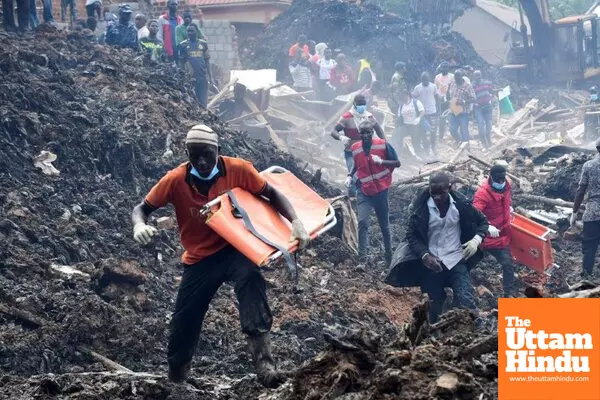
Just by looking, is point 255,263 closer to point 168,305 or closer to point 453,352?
point 453,352

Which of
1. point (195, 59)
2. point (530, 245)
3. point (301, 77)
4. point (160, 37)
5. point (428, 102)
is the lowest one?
point (428, 102)

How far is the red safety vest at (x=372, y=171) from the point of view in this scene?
44.5 feet

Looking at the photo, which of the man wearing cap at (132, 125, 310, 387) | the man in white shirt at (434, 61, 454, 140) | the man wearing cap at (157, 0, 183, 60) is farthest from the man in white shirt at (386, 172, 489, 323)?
the man in white shirt at (434, 61, 454, 140)

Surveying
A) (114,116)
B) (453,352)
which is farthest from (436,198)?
(114,116)

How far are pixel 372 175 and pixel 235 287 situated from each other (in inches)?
250

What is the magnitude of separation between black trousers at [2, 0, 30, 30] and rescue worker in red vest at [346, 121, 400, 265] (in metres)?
8.14

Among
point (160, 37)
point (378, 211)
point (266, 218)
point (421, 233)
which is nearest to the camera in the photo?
point (266, 218)

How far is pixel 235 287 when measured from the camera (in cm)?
749

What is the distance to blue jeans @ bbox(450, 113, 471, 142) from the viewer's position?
86.6ft

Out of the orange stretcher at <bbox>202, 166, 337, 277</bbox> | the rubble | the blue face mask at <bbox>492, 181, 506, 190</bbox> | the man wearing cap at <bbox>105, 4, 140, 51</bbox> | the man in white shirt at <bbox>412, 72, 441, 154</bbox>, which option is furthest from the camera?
the man in white shirt at <bbox>412, 72, 441, 154</bbox>

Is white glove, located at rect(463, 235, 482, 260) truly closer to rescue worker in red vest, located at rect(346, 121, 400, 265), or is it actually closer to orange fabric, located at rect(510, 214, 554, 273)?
orange fabric, located at rect(510, 214, 554, 273)

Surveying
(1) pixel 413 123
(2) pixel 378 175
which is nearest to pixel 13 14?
(2) pixel 378 175

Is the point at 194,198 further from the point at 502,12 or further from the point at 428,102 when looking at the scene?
the point at 502,12

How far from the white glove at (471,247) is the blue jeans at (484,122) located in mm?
17931
